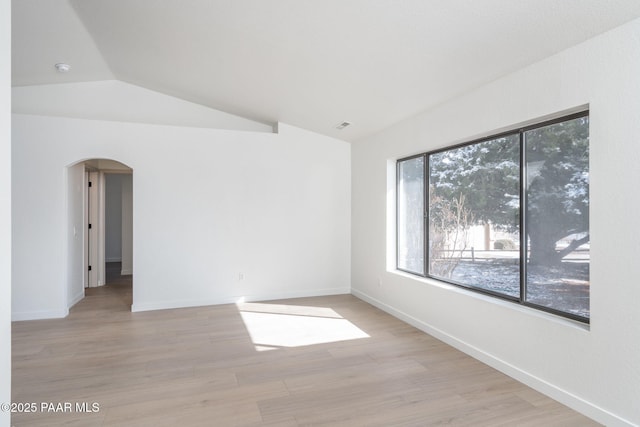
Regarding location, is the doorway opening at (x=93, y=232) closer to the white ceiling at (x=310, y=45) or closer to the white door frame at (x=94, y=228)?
the white door frame at (x=94, y=228)

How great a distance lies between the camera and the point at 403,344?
147 inches

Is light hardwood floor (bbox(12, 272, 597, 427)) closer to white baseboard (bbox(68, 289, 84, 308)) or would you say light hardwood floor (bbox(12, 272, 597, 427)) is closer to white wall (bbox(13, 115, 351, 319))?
white baseboard (bbox(68, 289, 84, 308))

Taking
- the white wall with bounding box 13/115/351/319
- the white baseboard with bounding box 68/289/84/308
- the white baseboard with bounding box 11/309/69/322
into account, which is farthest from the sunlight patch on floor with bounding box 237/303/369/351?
the white baseboard with bounding box 68/289/84/308

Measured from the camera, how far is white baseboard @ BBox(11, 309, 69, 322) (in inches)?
180

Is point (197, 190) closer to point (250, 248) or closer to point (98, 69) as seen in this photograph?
point (250, 248)

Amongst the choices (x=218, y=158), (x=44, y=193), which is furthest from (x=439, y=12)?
(x=44, y=193)

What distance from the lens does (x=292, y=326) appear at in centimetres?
434

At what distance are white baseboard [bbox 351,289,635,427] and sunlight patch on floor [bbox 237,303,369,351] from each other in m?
0.73

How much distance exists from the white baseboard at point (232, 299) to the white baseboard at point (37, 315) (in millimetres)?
820

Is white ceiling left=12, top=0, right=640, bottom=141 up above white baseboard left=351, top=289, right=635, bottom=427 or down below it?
above

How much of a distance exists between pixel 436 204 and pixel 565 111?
176cm

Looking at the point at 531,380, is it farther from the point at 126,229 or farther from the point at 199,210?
the point at 126,229
